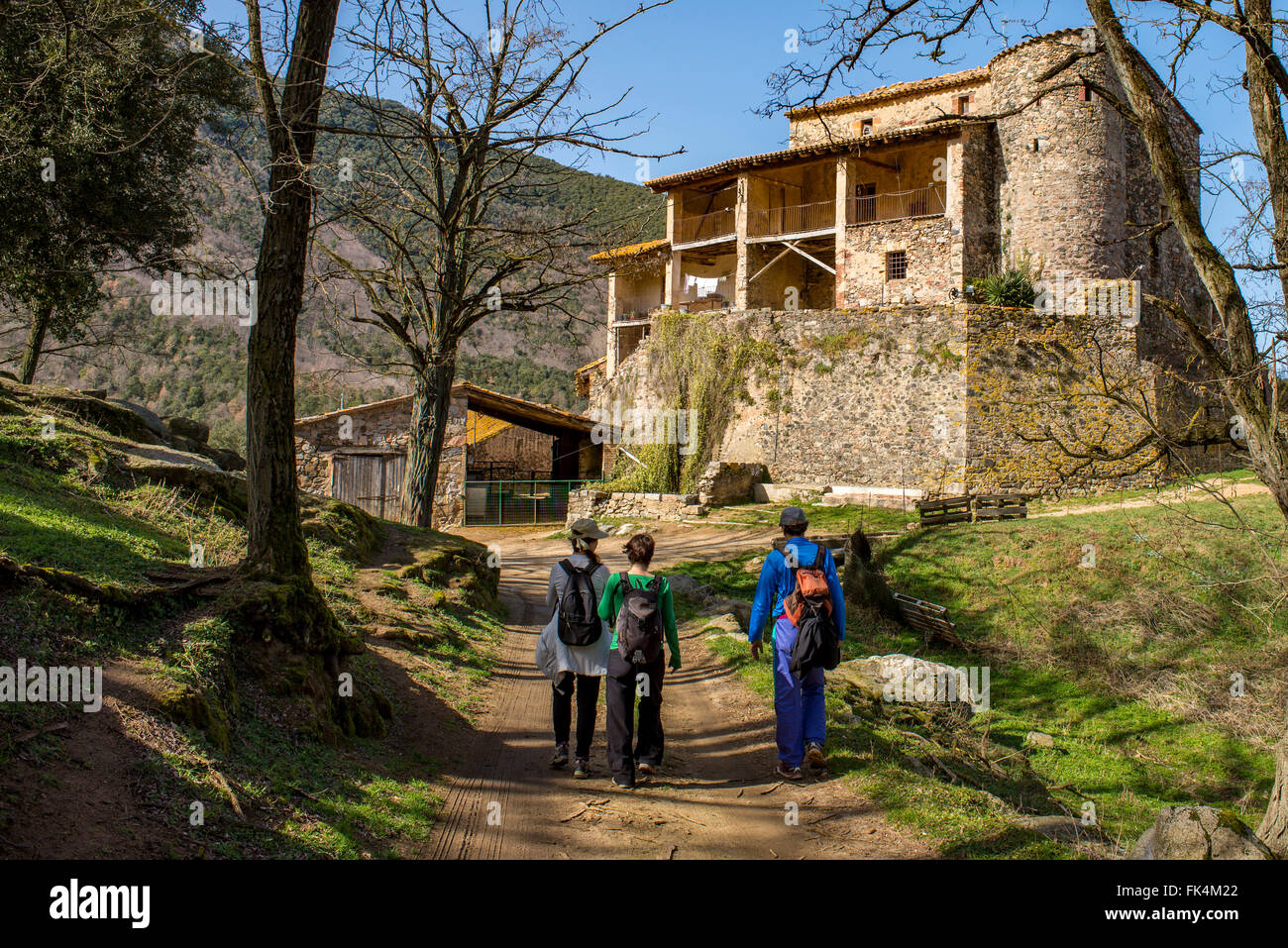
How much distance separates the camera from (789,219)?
33594 mm

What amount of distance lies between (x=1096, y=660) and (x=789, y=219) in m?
24.5

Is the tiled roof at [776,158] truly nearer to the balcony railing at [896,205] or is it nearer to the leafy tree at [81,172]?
the balcony railing at [896,205]

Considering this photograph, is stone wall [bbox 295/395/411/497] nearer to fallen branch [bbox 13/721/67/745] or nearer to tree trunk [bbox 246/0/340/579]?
tree trunk [bbox 246/0/340/579]

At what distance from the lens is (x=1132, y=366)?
78.8 feet

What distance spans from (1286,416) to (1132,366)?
21289mm

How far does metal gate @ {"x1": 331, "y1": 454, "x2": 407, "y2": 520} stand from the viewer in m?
24.5

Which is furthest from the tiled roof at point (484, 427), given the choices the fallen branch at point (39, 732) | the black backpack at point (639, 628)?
the fallen branch at point (39, 732)

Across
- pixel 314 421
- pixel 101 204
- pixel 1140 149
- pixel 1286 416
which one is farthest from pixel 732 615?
pixel 1140 149

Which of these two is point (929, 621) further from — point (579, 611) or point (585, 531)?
point (579, 611)

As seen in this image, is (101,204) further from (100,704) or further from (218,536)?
(100,704)

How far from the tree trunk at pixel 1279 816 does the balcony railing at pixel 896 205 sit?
89.4 ft

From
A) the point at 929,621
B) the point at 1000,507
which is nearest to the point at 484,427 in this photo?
the point at 1000,507

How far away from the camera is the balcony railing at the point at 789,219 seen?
3309cm

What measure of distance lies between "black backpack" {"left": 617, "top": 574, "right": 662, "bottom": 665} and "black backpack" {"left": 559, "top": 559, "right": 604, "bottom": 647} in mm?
188
